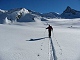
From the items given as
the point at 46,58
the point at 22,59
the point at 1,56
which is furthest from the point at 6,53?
the point at 46,58

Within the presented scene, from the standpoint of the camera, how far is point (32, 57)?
1003 cm

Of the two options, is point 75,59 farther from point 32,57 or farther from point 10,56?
point 10,56

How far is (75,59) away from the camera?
9812 mm

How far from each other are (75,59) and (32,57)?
2.58 metres

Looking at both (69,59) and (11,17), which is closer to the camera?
(69,59)

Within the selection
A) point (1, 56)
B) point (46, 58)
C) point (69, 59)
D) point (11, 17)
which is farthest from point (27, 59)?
point (11, 17)

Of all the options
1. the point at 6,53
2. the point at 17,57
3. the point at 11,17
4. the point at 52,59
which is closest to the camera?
the point at 52,59

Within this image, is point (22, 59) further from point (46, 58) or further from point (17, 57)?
point (46, 58)

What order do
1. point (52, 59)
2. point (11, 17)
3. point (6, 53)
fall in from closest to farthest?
1. point (52, 59)
2. point (6, 53)
3. point (11, 17)

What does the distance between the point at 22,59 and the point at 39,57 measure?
1.08m

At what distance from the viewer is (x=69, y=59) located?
972cm

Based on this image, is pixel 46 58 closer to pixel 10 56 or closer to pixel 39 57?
pixel 39 57

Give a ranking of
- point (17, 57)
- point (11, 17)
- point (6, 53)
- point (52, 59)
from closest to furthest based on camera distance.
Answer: point (52, 59), point (17, 57), point (6, 53), point (11, 17)

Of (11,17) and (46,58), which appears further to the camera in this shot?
(11,17)
